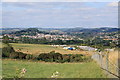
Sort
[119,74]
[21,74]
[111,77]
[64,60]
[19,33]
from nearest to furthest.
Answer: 1. [21,74]
2. [119,74]
3. [111,77]
4. [64,60]
5. [19,33]

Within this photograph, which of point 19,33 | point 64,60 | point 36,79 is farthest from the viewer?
point 19,33

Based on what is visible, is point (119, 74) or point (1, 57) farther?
point (1, 57)

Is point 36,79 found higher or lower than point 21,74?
lower

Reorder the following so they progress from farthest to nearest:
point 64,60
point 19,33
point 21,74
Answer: point 19,33, point 64,60, point 21,74

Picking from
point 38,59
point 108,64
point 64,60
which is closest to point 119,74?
point 108,64

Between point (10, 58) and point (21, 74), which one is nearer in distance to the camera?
point (21, 74)

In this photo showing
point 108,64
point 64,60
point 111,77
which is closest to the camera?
point 111,77

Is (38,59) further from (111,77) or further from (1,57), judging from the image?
(111,77)

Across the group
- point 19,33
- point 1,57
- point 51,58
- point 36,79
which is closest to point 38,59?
point 51,58

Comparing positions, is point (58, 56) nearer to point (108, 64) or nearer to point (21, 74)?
point (108, 64)
